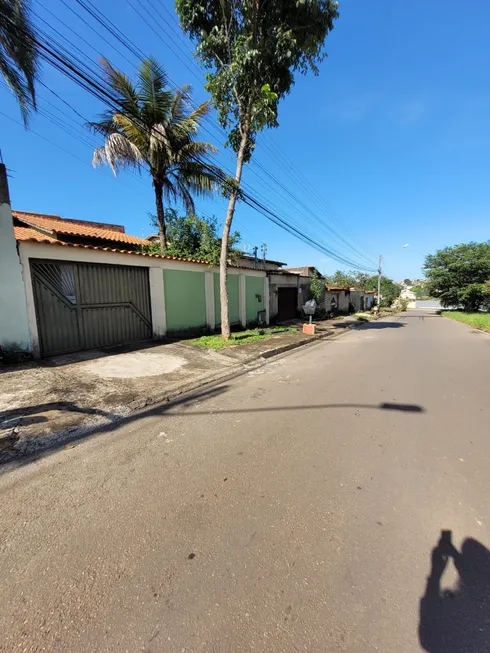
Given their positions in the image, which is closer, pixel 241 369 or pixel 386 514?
pixel 386 514

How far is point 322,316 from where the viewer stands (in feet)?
72.8

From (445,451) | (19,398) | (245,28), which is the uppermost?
(245,28)

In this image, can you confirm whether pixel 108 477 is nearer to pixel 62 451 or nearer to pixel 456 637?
pixel 62 451

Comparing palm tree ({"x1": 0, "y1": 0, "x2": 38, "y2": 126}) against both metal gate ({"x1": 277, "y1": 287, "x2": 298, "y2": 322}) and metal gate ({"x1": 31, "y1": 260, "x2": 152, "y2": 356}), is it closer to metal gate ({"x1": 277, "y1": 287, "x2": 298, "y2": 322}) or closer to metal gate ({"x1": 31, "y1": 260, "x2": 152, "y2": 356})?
metal gate ({"x1": 31, "y1": 260, "x2": 152, "y2": 356})

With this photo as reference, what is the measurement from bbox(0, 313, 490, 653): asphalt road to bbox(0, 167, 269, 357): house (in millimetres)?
4511

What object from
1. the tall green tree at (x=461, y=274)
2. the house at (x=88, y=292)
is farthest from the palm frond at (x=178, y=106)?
the tall green tree at (x=461, y=274)

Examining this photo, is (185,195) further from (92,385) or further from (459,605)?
(459,605)

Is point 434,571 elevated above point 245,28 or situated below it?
below

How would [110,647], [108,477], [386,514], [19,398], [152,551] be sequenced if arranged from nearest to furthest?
[110,647], [152,551], [386,514], [108,477], [19,398]

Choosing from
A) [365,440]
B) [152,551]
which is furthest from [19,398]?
[365,440]

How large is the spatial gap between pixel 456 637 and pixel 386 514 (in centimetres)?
86

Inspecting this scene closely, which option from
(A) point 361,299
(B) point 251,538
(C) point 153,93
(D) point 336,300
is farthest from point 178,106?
(A) point 361,299

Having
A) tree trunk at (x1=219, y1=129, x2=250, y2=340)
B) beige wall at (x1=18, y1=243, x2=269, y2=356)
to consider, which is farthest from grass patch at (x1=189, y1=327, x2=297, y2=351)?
beige wall at (x1=18, y1=243, x2=269, y2=356)

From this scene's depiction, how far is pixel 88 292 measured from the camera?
24.7ft
